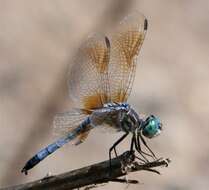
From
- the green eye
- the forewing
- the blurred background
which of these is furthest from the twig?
the blurred background

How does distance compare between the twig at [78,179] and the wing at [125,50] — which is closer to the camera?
the twig at [78,179]

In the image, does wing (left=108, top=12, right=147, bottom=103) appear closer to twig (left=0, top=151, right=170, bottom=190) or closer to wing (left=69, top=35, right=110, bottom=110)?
wing (left=69, top=35, right=110, bottom=110)

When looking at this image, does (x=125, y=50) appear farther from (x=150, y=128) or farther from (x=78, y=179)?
(x=78, y=179)

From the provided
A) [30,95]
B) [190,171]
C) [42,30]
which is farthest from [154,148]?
[42,30]

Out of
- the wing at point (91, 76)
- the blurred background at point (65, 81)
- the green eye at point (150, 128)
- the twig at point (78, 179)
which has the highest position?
the blurred background at point (65, 81)

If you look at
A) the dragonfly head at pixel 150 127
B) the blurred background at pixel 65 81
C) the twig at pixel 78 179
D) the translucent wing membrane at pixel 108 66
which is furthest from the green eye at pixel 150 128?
the blurred background at pixel 65 81

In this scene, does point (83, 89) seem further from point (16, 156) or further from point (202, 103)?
point (202, 103)

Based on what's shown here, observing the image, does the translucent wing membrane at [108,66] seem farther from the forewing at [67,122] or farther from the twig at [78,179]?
the twig at [78,179]
